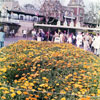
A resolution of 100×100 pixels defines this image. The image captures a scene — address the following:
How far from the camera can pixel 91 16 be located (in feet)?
13.2

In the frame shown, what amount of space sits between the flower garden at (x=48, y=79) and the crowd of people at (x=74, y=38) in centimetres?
59

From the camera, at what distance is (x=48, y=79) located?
7.38 feet

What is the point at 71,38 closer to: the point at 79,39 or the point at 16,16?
the point at 79,39

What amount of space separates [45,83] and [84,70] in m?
0.59

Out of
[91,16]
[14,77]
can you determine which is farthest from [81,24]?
[14,77]

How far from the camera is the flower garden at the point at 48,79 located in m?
1.79

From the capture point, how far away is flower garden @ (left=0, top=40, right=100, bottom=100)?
1785mm

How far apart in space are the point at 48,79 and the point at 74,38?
195 cm

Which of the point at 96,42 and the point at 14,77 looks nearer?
the point at 14,77

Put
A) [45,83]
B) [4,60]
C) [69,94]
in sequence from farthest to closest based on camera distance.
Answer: [4,60]
[45,83]
[69,94]

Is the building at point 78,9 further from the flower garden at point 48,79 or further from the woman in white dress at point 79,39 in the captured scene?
the flower garden at point 48,79

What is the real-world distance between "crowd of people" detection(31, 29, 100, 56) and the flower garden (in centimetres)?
59

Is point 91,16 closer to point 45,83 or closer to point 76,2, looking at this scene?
point 76,2

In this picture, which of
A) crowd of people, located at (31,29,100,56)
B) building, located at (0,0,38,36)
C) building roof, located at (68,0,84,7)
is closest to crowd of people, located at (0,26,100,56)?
crowd of people, located at (31,29,100,56)
